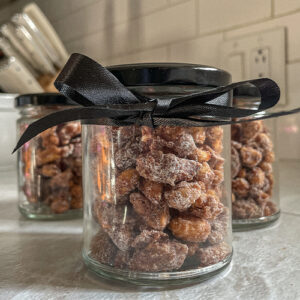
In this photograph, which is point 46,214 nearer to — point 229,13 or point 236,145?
point 236,145

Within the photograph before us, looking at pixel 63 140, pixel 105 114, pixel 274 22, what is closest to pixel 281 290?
pixel 105 114

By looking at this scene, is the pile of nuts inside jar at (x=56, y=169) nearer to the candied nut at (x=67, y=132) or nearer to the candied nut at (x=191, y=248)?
the candied nut at (x=67, y=132)

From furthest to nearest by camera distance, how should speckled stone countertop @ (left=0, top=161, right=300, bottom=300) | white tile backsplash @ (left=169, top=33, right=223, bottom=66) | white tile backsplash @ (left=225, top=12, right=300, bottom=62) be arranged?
white tile backsplash @ (left=169, top=33, right=223, bottom=66), white tile backsplash @ (left=225, top=12, right=300, bottom=62), speckled stone countertop @ (left=0, top=161, right=300, bottom=300)

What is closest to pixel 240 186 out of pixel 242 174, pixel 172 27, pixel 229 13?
pixel 242 174

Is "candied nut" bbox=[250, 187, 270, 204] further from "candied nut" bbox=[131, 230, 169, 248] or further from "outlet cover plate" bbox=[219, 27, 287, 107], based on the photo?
"outlet cover plate" bbox=[219, 27, 287, 107]

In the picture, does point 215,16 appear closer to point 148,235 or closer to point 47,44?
point 47,44

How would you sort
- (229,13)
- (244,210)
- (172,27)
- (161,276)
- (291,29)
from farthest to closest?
(172,27)
(229,13)
(291,29)
(244,210)
(161,276)

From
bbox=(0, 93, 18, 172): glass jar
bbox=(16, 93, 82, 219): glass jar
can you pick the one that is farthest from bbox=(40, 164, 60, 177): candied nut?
bbox=(0, 93, 18, 172): glass jar
